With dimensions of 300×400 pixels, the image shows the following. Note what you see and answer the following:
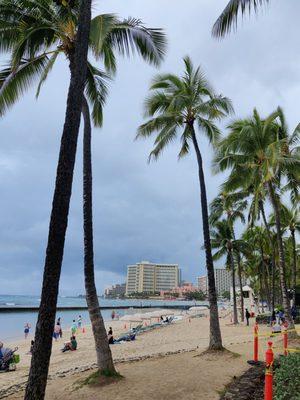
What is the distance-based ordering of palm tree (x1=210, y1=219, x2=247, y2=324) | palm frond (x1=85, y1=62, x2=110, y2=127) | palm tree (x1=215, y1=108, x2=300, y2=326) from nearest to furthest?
1. palm frond (x1=85, y1=62, x2=110, y2=127)
2. palm tree (x1=215, y1=108, x2=300, y2=326)
3. palm tree (x1=210, y1=219, x2=247, y2=324)

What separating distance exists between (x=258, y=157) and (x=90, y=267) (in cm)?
1232

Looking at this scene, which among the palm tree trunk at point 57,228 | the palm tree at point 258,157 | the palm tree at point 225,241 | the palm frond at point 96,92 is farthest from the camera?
the palm tree at point 225,241

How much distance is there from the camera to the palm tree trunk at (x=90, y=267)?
10594 mm

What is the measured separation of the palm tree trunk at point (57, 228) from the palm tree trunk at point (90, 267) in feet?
14.3

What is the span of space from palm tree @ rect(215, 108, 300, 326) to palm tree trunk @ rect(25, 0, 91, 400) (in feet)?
39.9

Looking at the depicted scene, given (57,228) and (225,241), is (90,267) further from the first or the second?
(225,241)

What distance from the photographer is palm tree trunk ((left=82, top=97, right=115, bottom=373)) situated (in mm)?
10594

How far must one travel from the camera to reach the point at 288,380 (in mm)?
7555

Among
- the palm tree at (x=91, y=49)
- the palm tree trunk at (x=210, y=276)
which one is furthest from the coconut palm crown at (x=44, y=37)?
the palm tree trunk at (x=210, y=276)

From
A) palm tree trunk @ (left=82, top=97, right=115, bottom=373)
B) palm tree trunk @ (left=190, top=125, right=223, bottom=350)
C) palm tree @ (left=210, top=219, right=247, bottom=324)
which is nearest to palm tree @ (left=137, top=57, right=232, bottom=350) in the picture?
palm tree trunk @ (left=190, top=125, right=223, bottom=350)

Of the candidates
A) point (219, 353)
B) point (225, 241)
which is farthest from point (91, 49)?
point (225, 241)

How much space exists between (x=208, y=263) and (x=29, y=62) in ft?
30.6

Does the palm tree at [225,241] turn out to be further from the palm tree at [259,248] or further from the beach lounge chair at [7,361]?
the beach lounge chair at [7,361]

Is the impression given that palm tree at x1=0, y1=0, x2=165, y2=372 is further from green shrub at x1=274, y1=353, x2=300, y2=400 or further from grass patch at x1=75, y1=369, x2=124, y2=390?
green shrub at x1=274, y1=353, x2=300, y2=400
